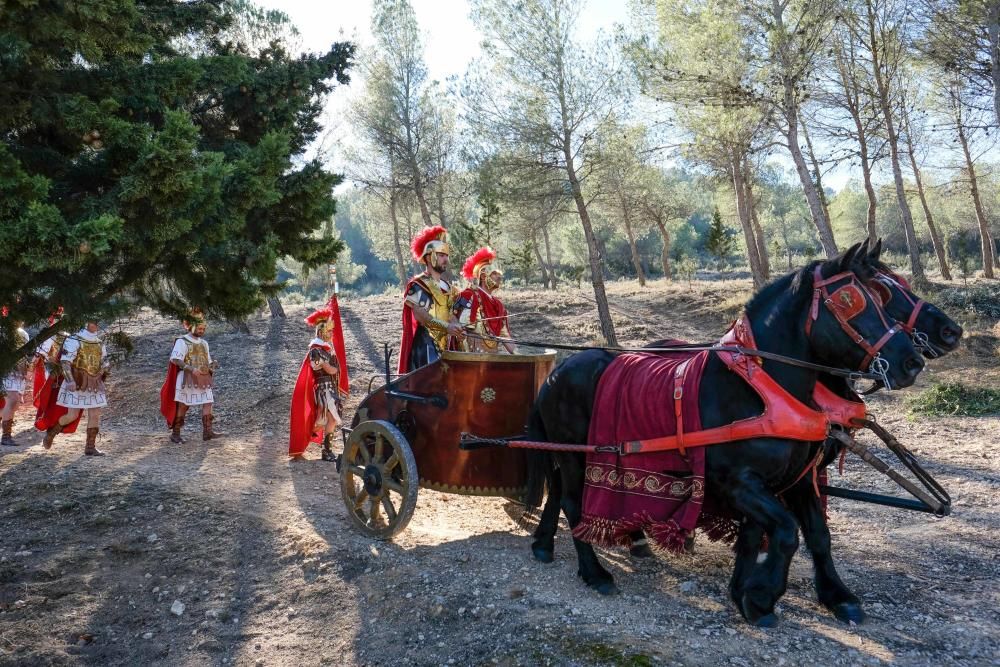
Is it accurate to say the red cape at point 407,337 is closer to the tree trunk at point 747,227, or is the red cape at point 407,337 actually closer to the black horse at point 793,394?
the black horse at point 793,394

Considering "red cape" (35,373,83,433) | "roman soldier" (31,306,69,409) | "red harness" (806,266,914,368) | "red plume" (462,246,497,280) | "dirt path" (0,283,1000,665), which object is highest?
"red plume" (462,246,497,280)

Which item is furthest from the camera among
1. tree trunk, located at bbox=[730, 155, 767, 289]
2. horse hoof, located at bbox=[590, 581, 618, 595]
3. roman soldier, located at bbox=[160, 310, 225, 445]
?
tree trunk, located at bbox=[730, 155, 767, 289]

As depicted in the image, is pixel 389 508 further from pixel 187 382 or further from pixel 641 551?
pixel 187 382

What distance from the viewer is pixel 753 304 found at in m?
4.47

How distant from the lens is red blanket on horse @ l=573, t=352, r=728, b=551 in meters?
4.26

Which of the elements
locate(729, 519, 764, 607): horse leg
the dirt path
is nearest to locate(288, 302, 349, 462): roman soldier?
the dirt path

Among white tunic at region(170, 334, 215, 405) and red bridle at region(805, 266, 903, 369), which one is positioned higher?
red bridle at region(805, 266, 903, 369)

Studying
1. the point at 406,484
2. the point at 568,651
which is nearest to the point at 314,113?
the point at 406,484

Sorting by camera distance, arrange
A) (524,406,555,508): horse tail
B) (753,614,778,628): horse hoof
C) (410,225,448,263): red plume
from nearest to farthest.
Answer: (753,614,778,628): horse hoof
(524,406,555,508): horse tail
(410,225,448,263): red plume

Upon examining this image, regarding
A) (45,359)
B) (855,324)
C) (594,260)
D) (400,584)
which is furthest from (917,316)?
(594,260)

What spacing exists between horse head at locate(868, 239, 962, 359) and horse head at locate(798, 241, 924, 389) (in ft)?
0.18

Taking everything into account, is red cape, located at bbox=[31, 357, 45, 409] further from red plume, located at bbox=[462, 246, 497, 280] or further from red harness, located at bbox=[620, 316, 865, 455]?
red harness, located at bbox=[620, 316, 865, 455]

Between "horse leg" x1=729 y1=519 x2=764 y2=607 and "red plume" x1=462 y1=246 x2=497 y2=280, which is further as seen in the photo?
"red plume" x1=462 y1=246 x2=497 y2=280

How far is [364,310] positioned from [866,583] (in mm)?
19526
